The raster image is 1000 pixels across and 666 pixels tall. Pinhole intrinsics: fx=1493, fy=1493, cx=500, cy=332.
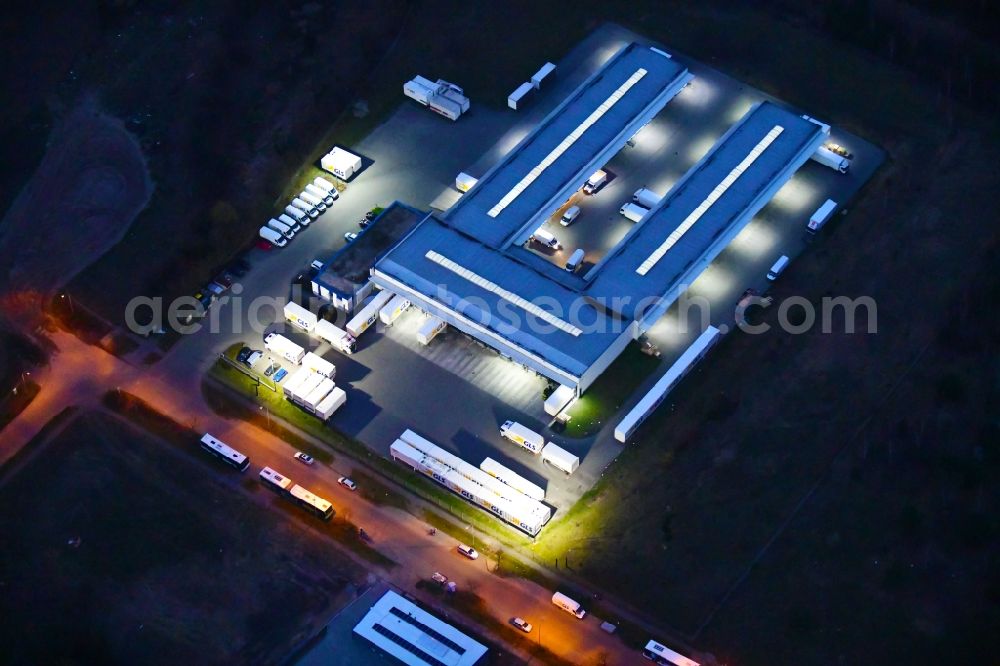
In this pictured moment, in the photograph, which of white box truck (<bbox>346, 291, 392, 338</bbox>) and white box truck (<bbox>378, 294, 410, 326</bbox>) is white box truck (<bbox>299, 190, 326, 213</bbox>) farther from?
white box truck (<bbox>378, 294, 410, 326</bbox>)

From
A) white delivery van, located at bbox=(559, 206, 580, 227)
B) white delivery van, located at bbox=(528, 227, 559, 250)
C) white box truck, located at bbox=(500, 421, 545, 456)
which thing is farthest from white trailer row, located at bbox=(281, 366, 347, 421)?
white delivery van, located at bbox=(559, 206, 580, 227)

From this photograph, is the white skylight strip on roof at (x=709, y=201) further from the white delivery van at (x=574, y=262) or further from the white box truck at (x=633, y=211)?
the white delivery van at (x=574, y=262)

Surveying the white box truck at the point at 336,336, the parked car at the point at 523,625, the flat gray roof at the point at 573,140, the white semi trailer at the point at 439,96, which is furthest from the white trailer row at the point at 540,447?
the white semi trailer at the point at 439,96

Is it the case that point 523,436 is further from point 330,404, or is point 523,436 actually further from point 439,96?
point 439,96

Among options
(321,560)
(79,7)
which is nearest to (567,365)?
(321,560)

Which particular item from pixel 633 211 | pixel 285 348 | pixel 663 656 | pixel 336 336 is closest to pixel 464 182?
pixel 633 211

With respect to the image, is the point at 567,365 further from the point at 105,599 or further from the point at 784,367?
the point at 105,599
